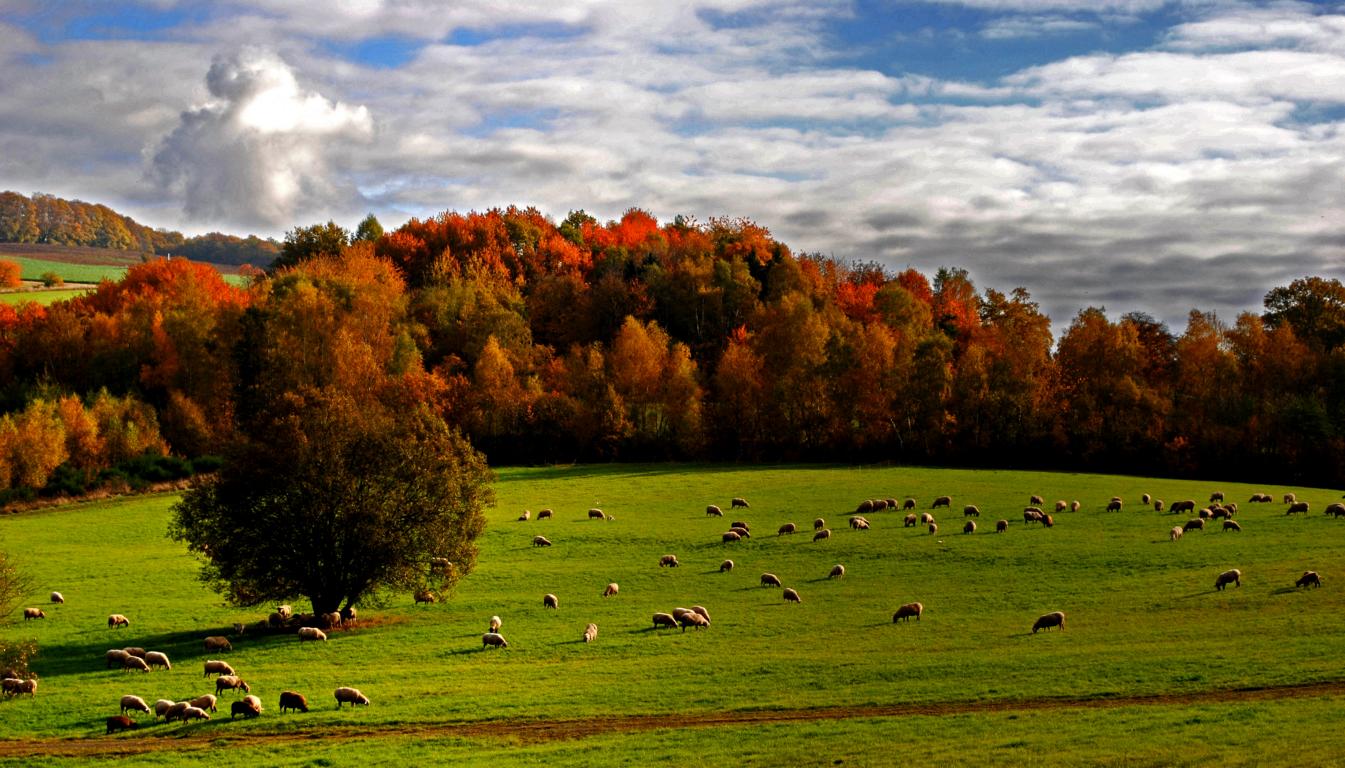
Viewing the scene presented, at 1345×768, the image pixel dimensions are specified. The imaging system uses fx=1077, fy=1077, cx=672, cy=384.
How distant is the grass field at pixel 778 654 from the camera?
26.0 metres

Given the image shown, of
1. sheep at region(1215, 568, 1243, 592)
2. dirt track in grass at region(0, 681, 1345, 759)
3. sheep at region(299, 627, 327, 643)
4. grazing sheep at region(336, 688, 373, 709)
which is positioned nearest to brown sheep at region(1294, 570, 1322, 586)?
sheep at region(1215, 568, 1243, 592)

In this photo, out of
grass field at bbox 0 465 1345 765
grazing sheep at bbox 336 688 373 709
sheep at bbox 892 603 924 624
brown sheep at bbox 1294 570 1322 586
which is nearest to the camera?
grass field at bbox 0 465 1345 765

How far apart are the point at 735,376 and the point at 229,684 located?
79.0 metres

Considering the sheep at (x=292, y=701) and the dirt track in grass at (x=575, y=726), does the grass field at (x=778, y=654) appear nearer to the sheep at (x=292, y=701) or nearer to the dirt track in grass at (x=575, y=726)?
the dirt track in grass at (x=575, y=726)

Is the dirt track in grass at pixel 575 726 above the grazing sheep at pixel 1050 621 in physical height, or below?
below

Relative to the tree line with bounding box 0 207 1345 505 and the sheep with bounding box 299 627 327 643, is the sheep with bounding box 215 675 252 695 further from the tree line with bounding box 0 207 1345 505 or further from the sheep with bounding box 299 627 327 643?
the tree line with bounding box 0 207 1345 505

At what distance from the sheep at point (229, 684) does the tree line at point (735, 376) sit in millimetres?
59858

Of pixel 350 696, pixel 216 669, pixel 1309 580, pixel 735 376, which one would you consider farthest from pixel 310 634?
pixel 735 376

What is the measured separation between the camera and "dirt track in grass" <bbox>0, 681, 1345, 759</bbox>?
27938 mm

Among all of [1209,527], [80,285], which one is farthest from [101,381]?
[1209,527]

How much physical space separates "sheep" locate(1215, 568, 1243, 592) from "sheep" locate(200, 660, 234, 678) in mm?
37639

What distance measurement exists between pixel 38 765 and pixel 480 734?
10.8m

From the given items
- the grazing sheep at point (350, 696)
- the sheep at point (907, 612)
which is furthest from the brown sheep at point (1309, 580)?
the grazing sheep at point (350, 696)

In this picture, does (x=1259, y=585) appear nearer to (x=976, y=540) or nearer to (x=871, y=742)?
(x=976, y=540)
